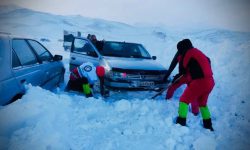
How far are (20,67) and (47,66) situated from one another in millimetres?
1514

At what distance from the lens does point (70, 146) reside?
3443mm

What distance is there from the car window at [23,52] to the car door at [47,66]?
24cm

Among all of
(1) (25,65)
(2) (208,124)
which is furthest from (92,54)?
(2) (208,124)

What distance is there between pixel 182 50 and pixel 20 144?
3268 mm

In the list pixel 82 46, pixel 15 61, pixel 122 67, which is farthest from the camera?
pixel 82 46

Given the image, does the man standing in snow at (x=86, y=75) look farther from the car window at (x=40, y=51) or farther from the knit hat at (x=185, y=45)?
the knit hat at (x=185, y=45)

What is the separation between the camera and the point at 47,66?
5.56 metres

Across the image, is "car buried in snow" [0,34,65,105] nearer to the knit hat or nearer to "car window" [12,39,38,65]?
"car window" [12,39,38,65]

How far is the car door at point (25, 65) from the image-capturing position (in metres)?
3.95

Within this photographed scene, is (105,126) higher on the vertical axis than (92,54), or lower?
lower

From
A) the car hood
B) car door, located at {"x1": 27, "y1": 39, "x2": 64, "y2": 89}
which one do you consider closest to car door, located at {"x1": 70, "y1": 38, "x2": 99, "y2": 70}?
the car hood

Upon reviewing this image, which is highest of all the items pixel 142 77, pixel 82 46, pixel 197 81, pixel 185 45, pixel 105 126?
pixel 185 45

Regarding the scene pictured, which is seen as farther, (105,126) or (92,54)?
(92,54)

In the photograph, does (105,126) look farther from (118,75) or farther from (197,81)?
(118,75)
